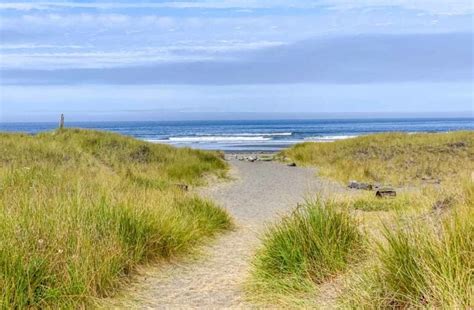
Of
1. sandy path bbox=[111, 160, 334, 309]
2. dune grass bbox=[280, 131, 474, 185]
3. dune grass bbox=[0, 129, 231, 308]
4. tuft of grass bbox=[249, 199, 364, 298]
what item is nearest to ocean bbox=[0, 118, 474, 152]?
dune grass bbox=[280, 131, 474, 185]

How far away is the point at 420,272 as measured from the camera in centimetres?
424

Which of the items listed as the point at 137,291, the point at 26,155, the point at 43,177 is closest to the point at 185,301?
the point at 137,291

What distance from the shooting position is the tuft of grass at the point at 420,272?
4.00m

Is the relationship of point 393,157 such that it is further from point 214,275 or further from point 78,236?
point 78,236

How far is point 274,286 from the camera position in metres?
5.52

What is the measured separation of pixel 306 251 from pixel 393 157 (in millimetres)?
23329

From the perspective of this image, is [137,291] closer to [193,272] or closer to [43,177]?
[193,272]

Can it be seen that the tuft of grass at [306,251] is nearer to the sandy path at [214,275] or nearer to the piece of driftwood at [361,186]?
the sandy path at [214,275]

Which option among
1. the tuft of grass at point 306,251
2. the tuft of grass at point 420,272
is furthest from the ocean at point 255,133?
the tuft of grass at point 420,272

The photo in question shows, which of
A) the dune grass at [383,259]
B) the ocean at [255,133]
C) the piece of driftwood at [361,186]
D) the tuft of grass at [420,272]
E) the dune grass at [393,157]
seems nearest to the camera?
the tuft of grass at [420,272]

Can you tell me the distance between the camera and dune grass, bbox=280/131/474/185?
70.1 feet

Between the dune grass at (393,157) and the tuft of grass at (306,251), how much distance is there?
13205 millimetres

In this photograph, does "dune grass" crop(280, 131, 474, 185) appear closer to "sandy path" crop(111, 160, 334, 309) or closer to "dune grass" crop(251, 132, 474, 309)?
"sandy path" crop(111, 160, 334, 309)

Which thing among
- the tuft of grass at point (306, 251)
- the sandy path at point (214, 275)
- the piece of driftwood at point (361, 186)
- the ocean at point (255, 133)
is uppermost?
the tuft of grass at point (306, 251)
